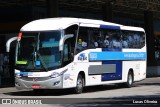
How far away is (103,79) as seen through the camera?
24094 millimetres

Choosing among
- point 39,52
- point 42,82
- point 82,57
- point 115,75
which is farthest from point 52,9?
point 42,82

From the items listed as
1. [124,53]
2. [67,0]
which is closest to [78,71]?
[124,53]

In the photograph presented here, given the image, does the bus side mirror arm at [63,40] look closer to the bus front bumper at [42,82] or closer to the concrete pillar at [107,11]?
the bus front bumper at [42,82]

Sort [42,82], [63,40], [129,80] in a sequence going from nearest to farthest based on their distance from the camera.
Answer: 1. [42,82]
2. [63,40]
3. [129,80]

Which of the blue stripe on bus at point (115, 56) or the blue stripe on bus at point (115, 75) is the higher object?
the blue stripe on bus at point (115, 56)

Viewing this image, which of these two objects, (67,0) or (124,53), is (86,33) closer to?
(124,53)

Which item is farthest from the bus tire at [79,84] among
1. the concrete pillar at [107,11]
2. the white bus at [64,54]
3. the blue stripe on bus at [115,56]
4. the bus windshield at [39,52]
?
the concrete pillar at [107,11]

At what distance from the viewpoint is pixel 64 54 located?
20.9m

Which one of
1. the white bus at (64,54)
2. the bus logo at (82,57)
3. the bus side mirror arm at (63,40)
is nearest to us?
the bus side mirror arm at (63,40)

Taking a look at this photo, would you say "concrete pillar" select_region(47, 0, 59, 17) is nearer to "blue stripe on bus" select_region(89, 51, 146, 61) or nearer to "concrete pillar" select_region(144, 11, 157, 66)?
"blue stripe on bus" select_region(89, 51, 146, 61)

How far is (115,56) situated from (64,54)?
16.2 ft

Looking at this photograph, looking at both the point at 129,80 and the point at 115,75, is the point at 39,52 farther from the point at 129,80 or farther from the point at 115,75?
the point at 129,80

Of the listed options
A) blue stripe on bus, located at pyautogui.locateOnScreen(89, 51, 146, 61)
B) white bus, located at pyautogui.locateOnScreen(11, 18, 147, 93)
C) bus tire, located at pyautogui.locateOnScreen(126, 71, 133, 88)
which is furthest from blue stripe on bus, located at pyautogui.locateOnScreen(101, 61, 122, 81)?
bus tire, located at pyautogui.locateOnScreen(126, 71, 133, 88)

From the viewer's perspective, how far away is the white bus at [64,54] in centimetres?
2064
